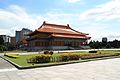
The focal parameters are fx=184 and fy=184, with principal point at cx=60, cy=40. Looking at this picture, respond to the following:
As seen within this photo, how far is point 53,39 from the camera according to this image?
51562 millimetres

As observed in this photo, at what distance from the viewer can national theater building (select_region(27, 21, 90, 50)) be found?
51356 mm

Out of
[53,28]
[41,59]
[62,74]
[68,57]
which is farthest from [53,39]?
[62,74]

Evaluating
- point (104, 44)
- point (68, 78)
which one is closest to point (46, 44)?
point (104, 44)

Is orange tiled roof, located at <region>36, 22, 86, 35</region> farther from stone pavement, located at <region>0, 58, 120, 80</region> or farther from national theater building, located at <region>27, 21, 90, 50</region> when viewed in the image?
stone pavement, located at <region>0, 58, 120, 80</region>

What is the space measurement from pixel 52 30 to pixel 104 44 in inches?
858

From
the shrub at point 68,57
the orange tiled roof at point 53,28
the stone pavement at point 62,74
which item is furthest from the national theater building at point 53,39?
the stone pavement at point 62,74

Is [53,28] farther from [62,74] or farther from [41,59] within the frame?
[62,74]

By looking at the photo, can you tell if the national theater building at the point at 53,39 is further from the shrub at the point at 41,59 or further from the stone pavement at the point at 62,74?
the stone pavement at the point at 62,74

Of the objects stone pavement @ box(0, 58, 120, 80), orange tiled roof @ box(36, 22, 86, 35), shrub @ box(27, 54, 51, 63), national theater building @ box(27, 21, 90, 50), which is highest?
orange tiled roof @ box(36, 22, 86, 35)

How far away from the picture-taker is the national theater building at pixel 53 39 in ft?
168

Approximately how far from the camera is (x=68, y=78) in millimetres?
8836

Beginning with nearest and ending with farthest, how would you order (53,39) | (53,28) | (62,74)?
(62,74), (53,39), (53,28)

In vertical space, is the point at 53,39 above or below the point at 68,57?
above

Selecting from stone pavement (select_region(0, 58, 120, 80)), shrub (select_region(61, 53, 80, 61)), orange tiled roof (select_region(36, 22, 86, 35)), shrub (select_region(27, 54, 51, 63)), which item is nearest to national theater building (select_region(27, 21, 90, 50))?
orange tiled roof (select_region(36, 22, 86, 35))
